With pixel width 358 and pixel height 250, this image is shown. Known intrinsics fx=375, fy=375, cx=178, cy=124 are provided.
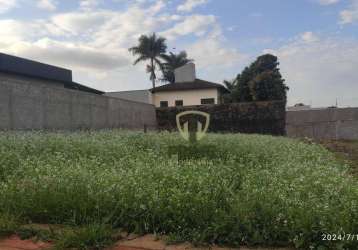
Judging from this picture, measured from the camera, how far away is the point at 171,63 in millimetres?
41344

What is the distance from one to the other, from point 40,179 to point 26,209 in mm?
394

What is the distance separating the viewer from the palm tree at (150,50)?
40.0 meters

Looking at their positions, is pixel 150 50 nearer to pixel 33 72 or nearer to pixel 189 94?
pixel 189 94

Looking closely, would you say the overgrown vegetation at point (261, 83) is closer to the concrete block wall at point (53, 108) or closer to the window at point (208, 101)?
the window at point (208, 101)

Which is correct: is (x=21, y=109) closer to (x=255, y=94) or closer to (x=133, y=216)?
(x=133, y=216)

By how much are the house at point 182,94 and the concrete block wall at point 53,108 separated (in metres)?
15.6

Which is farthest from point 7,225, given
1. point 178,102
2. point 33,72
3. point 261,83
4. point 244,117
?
point 178,102

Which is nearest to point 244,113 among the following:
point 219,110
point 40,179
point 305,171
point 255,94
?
point 219,110

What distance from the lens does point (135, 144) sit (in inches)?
263

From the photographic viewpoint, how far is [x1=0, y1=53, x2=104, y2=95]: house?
15.7 meters

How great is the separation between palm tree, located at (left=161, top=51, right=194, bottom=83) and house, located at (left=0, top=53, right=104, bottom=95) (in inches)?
814

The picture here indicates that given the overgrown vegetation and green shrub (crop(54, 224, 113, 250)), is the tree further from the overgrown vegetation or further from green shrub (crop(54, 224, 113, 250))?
green shrub (crop(54, 224, 113, 250))
